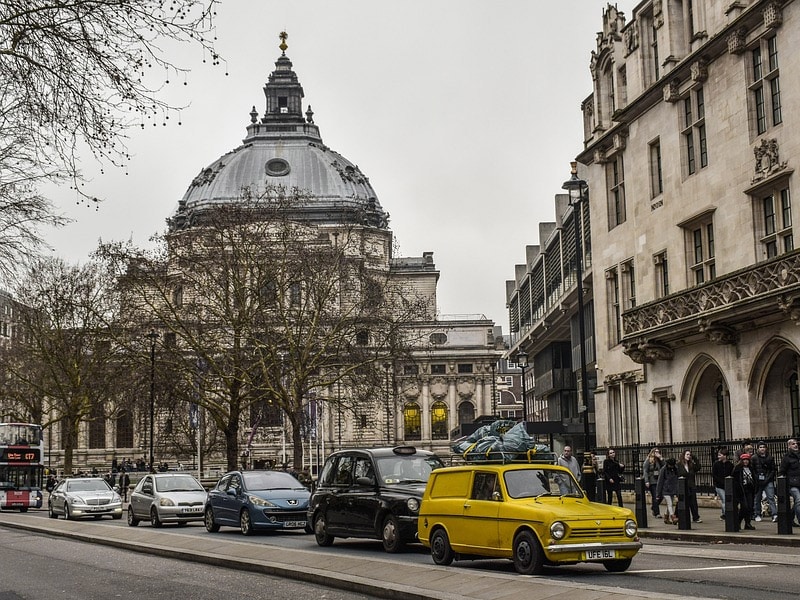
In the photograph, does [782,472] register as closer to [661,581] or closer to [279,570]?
[661,581]

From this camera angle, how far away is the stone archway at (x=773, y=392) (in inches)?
1121

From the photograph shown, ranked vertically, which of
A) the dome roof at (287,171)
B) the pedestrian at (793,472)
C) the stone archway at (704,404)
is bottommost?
the pedestrian at (793,472)

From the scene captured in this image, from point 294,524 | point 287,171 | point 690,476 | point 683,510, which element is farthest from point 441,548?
point 287,171

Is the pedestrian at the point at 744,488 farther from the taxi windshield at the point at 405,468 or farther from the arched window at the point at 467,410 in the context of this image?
the arched window at the point at 467,410

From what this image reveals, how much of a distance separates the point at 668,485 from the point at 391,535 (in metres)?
9.26

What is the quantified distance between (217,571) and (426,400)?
104912 millimetres

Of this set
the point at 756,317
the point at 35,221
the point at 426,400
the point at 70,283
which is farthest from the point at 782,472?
the point at 426,400

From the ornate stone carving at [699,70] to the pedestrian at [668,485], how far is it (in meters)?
12.0

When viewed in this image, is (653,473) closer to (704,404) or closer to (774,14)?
(704,404)

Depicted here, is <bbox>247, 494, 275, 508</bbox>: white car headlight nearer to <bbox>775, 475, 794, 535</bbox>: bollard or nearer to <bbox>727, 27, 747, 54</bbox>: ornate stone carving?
<bbox>775, 475, 794, 535</bbox>: bollard

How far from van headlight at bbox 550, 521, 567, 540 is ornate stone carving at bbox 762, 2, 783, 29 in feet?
59.6

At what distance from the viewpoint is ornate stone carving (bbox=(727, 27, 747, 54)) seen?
97.3ft

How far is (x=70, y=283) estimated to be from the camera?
6656 cm

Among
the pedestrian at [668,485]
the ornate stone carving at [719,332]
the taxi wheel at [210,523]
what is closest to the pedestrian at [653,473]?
the pedestrian at [668,485]
